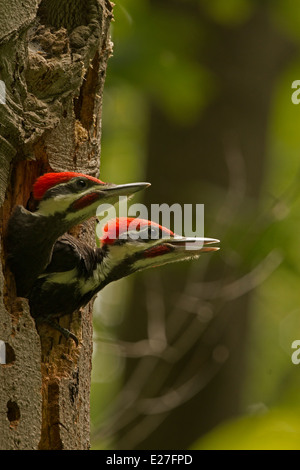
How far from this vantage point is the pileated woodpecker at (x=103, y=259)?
6.87ft

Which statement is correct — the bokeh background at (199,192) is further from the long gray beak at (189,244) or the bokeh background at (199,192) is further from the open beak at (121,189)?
the open beak at (121,189)

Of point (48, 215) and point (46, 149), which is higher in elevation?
point (46, 149)

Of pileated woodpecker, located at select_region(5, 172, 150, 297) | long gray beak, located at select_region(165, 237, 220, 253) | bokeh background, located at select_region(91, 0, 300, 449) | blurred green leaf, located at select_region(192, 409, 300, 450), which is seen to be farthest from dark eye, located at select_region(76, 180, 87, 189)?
bokeh background, located at select_region(91, 0, 300, 449)

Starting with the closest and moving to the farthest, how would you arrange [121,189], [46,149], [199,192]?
[121,189]
[46,149]
[199,192]

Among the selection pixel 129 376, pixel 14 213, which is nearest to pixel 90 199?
pixel 14 213

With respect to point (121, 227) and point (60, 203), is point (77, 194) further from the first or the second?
point (121, 227)

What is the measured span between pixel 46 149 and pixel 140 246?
0.43 metres

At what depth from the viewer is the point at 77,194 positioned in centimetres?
195

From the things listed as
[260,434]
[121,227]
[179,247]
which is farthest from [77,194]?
[260,434]

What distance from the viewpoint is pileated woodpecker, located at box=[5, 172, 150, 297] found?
1949mm

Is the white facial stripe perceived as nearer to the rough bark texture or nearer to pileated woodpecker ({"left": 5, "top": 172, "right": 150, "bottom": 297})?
pileated woodpecker ({"left": 5, "top": 172, "right": 150, "bottom": 297})

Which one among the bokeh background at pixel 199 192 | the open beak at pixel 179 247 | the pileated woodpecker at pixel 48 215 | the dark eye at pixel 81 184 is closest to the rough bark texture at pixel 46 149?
the pileated woodpecker at pixel 48 215

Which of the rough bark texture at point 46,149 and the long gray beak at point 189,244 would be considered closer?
the rough bark texture at point 46,149

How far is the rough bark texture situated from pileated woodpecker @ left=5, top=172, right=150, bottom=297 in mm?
42
